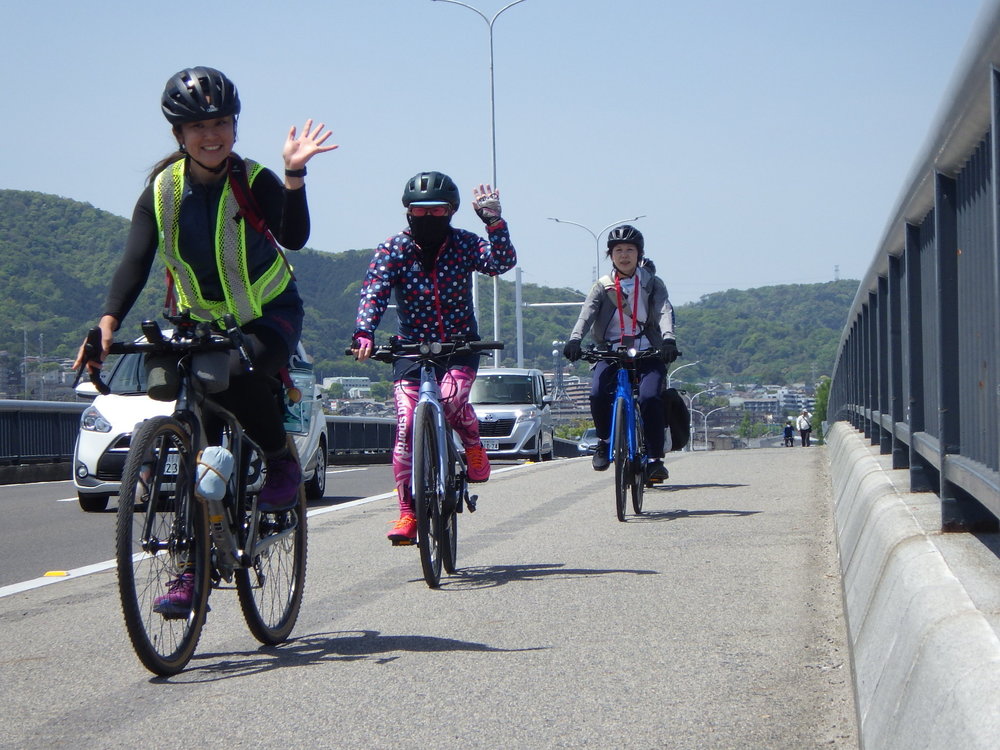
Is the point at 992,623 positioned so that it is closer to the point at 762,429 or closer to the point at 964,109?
the point at 964,109

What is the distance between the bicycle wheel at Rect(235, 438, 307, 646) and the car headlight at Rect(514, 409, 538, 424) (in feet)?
78.3

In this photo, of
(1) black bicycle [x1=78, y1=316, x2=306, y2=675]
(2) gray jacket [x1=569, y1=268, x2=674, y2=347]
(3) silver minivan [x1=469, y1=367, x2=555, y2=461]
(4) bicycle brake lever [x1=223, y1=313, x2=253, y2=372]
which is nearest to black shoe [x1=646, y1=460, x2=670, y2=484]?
(2) gray jacket [x1=569, y1=268, x2=674, y2=347]

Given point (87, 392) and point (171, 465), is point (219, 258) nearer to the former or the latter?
point (171, 465)

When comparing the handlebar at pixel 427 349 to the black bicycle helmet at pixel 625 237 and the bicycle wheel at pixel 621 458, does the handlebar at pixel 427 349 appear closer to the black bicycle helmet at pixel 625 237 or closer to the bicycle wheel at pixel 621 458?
the bicycle wheel at pixel 621 458

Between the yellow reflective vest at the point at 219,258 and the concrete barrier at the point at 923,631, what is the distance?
2.03m

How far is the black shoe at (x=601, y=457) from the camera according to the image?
936 centimetres

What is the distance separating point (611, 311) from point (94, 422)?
15.1 ft

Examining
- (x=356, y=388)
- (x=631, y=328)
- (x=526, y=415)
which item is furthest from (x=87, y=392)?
(x=356, y=388)

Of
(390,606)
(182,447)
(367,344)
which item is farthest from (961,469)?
(367,344)

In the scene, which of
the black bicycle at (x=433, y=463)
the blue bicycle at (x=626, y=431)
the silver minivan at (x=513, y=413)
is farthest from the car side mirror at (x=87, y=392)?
the silver minivan at (x=513, y=413)

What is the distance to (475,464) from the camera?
21.9ft

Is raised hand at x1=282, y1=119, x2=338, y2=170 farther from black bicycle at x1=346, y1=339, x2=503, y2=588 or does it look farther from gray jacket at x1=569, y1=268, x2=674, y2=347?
gray jacket at x1=569, y1=268, x2=674, y2=347

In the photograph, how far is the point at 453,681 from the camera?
13.3 ft

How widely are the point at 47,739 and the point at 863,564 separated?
7.61ft
